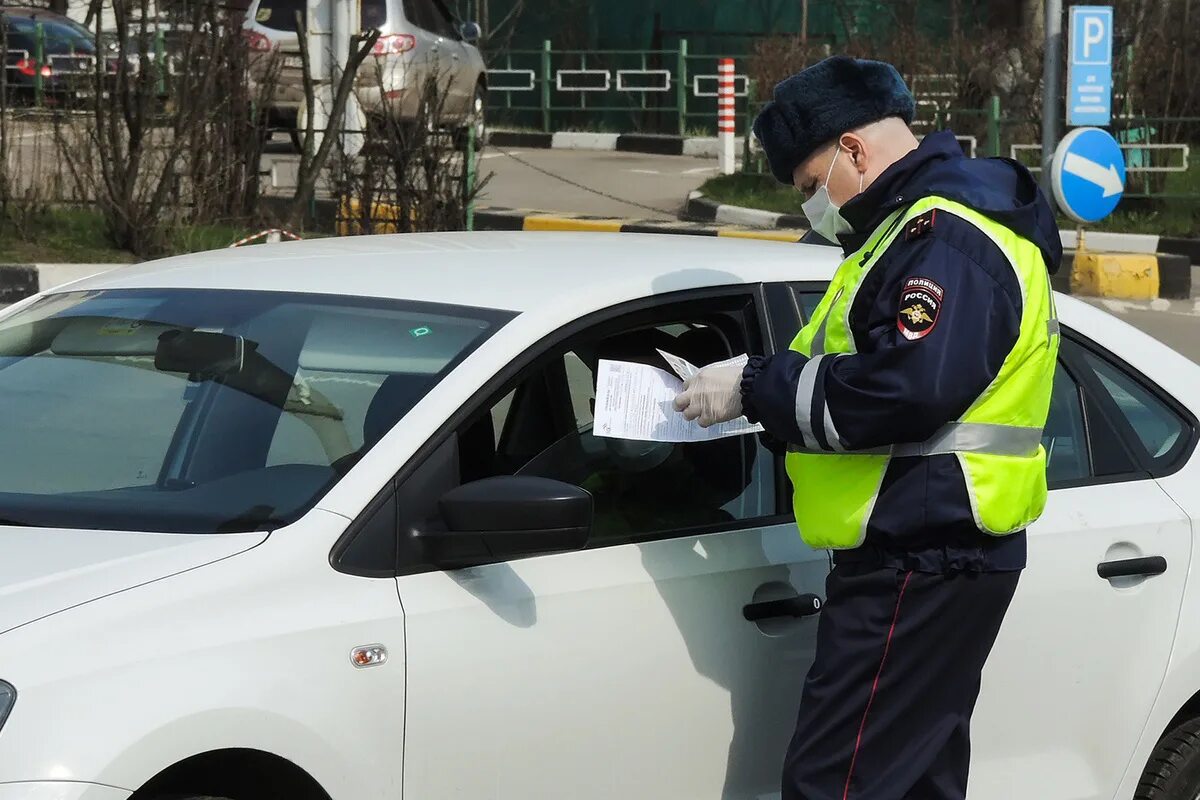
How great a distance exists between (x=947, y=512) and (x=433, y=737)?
0.81 meters

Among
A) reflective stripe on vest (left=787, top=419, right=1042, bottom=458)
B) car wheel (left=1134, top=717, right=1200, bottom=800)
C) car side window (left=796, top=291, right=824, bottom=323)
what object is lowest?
car wheel (left=1134, top=717, right=1200, bottom=800)

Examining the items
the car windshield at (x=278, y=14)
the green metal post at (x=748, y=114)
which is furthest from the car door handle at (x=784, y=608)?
the car windshield at (x=278, y=14)

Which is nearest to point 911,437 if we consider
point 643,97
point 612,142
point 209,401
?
point 209,401

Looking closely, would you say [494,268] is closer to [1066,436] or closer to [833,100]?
[833,100]

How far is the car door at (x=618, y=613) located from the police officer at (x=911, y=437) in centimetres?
18

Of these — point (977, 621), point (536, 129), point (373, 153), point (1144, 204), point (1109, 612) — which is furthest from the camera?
point (536, 129)

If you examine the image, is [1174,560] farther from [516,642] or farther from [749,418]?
[516,642]

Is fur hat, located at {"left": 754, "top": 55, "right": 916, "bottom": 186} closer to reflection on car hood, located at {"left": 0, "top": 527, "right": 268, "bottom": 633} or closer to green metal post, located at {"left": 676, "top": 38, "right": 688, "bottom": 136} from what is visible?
reflection on car hood, located at {"left": 0, "top": 527, "right": 268, "bottom": 633}

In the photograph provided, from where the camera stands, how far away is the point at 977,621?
9.02ft

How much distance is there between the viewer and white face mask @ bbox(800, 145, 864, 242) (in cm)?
287

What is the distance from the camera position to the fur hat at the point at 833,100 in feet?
9.27

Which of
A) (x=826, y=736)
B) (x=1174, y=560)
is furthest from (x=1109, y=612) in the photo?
(x=826, y=736)

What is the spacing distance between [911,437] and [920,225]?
32cm

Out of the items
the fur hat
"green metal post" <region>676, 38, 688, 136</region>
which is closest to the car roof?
the fur hat
